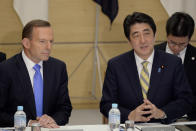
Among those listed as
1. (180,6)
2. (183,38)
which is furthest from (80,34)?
(183,38)

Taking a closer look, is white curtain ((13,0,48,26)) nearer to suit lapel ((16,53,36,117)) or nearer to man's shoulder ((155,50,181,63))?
suit lapel ((16,53,36,117))

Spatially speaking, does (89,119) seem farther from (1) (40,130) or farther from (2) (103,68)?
(1) (40,130)

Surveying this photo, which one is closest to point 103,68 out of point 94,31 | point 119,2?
point 94,31

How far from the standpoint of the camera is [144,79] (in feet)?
11.4

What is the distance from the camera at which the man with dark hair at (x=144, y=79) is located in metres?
3.42

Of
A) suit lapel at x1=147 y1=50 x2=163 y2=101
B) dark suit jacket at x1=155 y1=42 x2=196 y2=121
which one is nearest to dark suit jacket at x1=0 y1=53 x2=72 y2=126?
suit lapel at x1=147 y1=50 x2=163 y2=101

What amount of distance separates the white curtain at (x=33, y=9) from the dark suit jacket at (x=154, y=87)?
3052mm

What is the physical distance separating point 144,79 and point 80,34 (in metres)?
3.43

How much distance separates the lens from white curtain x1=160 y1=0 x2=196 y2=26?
6.72 metres

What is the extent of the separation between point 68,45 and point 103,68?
718 mm

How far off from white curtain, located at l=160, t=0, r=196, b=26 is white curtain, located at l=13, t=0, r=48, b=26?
200 centimetres

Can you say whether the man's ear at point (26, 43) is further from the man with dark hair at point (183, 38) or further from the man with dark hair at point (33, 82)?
the man with dark hair at point (183, 38)

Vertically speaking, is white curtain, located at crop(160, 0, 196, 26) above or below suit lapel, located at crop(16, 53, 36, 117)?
above

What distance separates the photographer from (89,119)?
20.3ft
